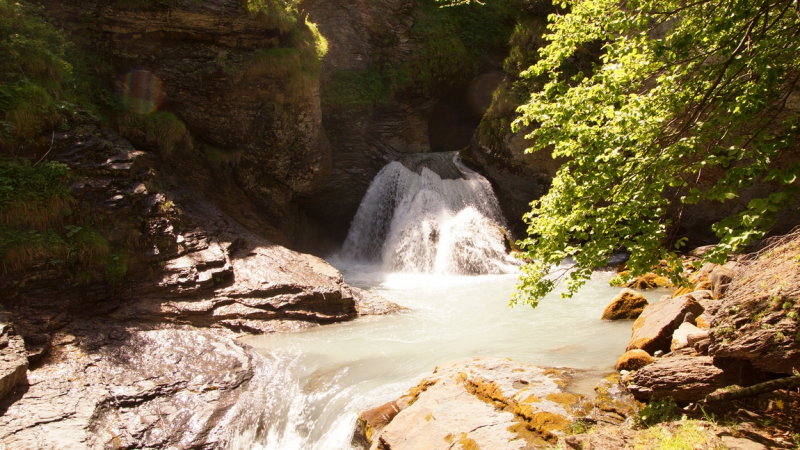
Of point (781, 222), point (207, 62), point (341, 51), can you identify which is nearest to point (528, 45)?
point (341, 51)

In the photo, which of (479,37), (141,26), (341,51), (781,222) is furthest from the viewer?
(479,37)

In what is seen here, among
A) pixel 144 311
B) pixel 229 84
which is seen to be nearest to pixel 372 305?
pixel 144 311

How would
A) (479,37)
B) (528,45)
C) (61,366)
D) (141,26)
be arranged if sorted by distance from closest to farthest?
(61,366) < (141,26) < (528,45) < (479,37)

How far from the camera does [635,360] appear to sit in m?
4.84

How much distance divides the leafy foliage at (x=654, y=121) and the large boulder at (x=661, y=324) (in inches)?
69.3

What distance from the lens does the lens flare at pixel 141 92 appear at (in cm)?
1083

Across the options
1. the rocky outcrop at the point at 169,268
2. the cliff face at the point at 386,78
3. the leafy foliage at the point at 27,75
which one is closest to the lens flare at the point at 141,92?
the leafy foliage at the point at 27,75

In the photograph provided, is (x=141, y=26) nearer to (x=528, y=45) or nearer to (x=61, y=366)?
(x=61, y=366)

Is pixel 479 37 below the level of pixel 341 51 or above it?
above

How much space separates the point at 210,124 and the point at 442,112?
1068 cm

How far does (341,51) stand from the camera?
58.2 ft

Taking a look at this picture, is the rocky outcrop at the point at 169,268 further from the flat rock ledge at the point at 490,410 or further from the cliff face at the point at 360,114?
the cliff face at the point at 360,114

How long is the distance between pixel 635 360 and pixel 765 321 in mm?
1579

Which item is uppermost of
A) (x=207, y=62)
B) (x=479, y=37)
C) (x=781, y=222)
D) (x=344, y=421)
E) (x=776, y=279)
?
(x=479, y=37)
